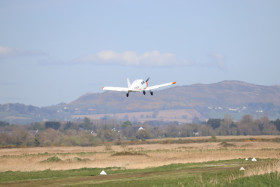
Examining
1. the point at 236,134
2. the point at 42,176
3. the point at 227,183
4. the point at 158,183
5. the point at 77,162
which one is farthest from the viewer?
the point at 236,134

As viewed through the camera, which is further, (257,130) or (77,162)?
(257,130)

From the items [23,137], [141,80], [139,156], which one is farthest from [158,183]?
[23,137]

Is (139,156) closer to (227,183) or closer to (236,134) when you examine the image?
(227,183)

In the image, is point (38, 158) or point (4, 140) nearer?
point (38, 158)

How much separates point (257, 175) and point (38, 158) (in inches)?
1888

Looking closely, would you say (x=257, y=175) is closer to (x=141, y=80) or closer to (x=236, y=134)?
(x=141, y=80)

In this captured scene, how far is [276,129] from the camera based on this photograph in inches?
7790

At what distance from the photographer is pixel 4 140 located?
140 meters

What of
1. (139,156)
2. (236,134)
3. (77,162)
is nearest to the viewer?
(77,162)

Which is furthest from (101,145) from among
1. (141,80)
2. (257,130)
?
(257,130)

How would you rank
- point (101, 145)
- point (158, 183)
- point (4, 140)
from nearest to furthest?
point (158, 183) → point (101, 145) → point (4, 140)

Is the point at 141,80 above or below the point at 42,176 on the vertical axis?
above

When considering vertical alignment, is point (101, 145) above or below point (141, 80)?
Result: below

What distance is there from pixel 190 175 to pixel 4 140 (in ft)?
353
